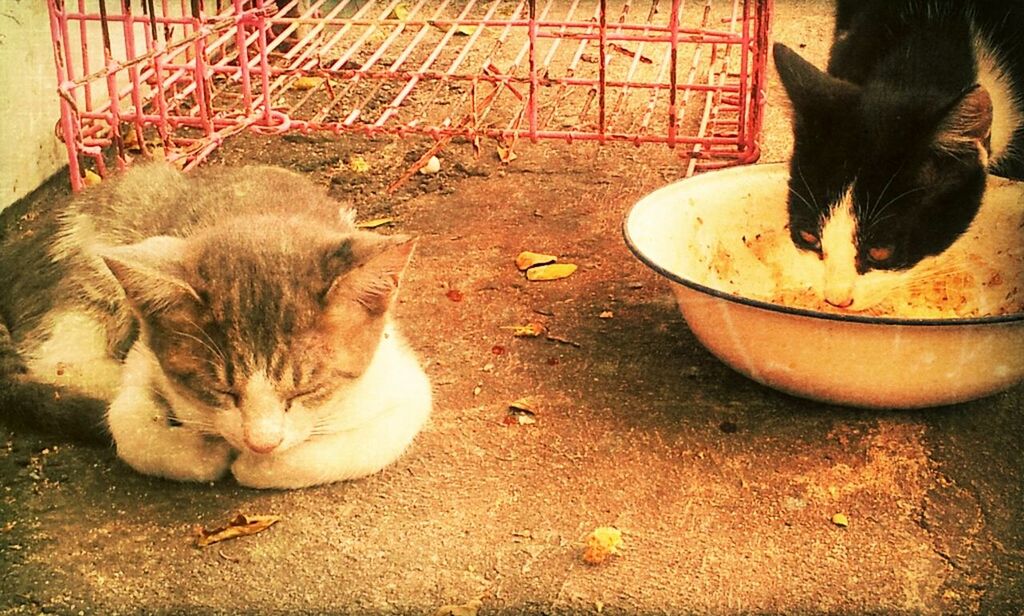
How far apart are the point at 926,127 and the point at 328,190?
4.19ft

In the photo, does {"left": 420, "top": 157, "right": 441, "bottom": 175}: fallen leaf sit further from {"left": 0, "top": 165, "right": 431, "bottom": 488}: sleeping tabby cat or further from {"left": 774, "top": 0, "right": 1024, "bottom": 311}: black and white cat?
{"left": 774, "top": 0, "right": 1024, "bottom": 311}: black and white cat

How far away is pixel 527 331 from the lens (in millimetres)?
2000

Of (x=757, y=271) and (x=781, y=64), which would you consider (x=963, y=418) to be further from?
(x=781, y=64)

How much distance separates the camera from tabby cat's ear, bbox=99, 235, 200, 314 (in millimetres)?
1342

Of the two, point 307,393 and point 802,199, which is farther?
point 802,199

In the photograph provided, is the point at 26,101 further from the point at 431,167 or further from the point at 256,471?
the point at 256,471

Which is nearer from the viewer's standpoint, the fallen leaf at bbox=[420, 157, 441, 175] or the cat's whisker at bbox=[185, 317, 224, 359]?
the cat's whisker at bbox=[185, 317, 224, 359]

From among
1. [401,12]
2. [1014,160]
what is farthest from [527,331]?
[401,12]

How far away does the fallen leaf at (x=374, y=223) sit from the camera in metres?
2.35

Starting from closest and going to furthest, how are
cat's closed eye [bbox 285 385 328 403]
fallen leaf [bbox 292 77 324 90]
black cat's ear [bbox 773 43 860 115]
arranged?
1. cat's closed eye [bbox 285 385 328 403]
2. black cat's ear [bbox 773 43 860 115]
3. fallen leaf [bbox 292 77 324 90]

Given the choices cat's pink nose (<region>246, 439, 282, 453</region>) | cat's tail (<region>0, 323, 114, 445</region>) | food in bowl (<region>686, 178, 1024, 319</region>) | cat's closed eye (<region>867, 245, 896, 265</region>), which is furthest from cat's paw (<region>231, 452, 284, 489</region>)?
cat's closed eye (<region>867, 245, 896, 265</region>)

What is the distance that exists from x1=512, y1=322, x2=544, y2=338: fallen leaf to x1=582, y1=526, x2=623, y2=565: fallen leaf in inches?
21.7

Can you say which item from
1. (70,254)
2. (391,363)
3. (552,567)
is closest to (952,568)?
(552,567)

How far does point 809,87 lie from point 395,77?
104 centimetres
